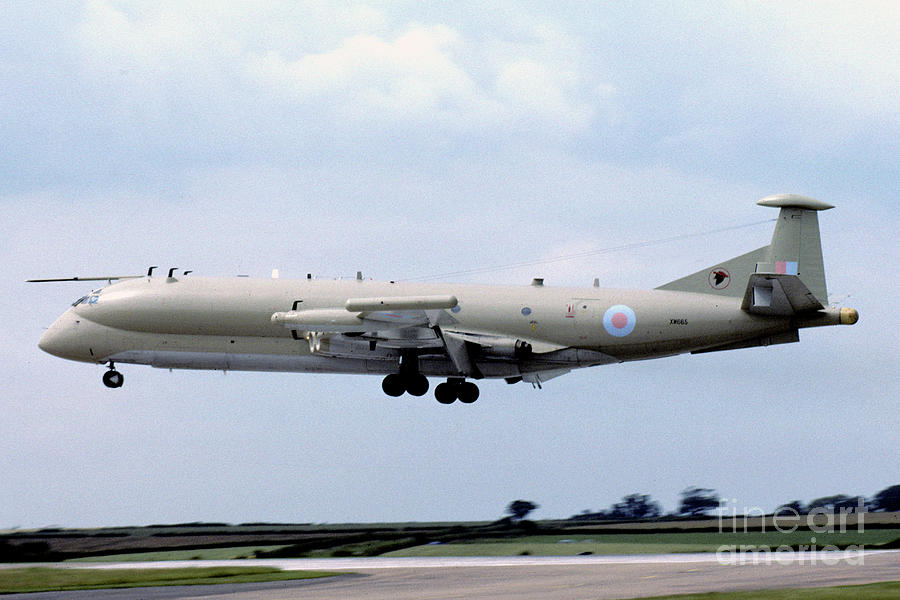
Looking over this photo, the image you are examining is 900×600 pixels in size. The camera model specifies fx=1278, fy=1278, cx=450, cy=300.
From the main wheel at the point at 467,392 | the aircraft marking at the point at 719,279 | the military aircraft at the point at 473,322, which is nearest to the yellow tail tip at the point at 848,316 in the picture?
the military aircraft at the point at 473,322

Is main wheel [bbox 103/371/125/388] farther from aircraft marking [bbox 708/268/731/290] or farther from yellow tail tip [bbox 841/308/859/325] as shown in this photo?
yellow tail tip [bbox 841/308/859/325]

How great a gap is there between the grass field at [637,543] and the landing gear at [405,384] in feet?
19.4

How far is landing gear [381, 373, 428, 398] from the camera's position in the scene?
152 ft

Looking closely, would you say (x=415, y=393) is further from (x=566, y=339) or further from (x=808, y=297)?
(x=808, y=297)

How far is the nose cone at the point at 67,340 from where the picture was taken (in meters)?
48.0

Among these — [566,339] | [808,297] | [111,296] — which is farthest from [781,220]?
[111,296]

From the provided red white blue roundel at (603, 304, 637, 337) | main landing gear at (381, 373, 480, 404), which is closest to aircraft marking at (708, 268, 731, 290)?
red white blue roundel at (603, 304, 637, 337)

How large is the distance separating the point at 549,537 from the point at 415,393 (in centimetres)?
707

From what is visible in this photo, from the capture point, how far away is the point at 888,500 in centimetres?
5062

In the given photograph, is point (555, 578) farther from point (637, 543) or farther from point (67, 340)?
point (67, 340)

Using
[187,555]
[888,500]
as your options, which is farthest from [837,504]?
[187,555]

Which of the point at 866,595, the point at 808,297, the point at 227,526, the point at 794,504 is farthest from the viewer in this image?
the point at 227,526

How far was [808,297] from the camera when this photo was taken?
1718 inches

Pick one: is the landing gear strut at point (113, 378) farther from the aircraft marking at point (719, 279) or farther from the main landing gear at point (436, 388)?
the aircraft marking at point (719, 279)
